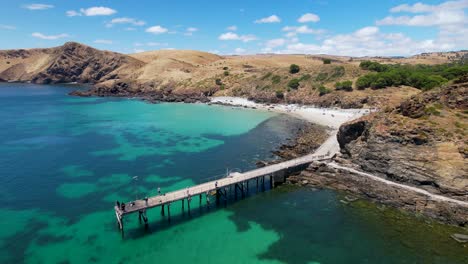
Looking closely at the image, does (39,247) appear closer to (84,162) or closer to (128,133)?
(84,162)

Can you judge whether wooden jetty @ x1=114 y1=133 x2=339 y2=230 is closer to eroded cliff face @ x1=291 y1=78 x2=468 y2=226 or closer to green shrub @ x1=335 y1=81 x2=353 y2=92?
eroded cliff face @ x1=291 y1=78 x2=468 y2=226

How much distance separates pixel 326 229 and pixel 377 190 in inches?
494

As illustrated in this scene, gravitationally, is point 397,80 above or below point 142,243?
above

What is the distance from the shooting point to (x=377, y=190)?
46625 millimetres

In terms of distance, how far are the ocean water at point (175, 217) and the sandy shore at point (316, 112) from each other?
22.8 metres

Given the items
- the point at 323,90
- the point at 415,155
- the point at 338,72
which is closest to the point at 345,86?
the point at 323,90

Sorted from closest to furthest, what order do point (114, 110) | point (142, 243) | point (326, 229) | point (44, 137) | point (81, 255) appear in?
point (81, 255)
point (142, 243)
point (326, 229)
point (44, 137)
point (114, 110)

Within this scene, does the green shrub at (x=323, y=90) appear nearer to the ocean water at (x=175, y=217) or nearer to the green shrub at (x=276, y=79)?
the green shrub at (x=276, y=79)

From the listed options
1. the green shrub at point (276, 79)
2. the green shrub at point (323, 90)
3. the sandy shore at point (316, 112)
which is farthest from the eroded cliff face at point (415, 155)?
the green shrub at point (276, 79)

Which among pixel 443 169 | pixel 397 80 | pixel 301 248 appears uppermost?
pixel 397 80

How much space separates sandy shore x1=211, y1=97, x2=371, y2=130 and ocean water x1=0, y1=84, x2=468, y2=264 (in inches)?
896

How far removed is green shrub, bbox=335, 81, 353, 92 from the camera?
118 metres

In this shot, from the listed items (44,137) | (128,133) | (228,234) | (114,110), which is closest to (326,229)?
(228,234)

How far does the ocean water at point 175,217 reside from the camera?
3438cm
